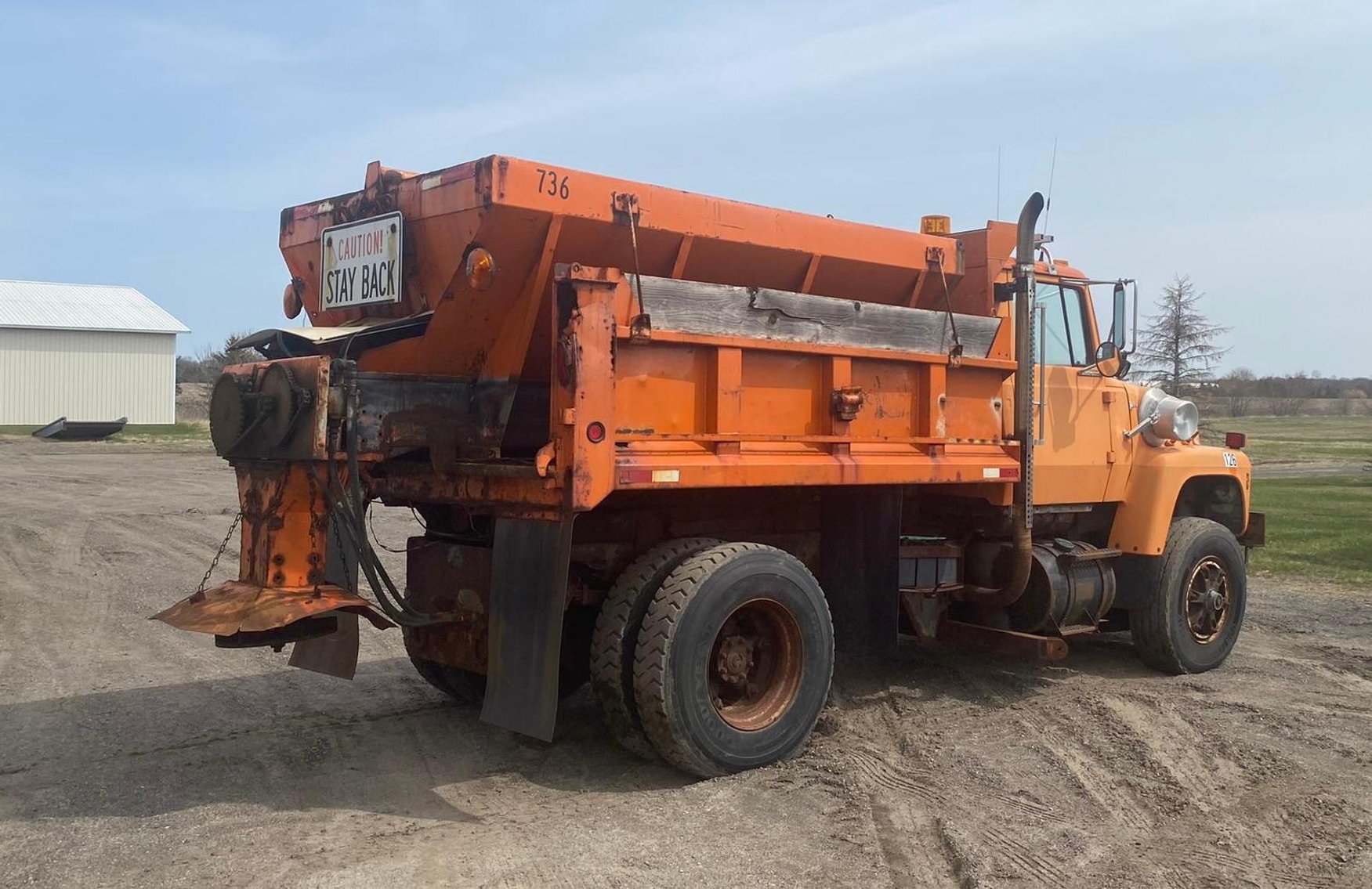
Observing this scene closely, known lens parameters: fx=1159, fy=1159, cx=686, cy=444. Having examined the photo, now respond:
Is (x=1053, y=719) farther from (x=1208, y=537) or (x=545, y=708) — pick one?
(x=545, y=708)

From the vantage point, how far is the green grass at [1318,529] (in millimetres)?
12742

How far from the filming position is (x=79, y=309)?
140 ft

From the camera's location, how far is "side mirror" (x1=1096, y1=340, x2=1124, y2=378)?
7402 millimetres

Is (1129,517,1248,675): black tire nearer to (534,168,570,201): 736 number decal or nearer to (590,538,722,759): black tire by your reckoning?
(590,538,722,759): black tire

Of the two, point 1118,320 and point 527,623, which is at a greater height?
point 1118,320

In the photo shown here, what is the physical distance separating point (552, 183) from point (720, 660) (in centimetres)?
234

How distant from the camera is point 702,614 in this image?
5176 millimetres

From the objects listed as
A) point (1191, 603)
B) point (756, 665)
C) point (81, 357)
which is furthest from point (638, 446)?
point (81, 357)

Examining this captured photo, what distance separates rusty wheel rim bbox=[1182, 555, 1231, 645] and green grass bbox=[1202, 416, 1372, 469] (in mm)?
20014

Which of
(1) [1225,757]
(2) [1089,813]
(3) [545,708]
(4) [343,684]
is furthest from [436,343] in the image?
(1) [1225,757]

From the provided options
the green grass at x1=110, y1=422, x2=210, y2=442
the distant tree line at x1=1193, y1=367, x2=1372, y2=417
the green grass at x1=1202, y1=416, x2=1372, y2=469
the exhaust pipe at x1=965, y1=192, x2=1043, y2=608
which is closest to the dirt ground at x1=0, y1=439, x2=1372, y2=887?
the exhaust pipe at x1=965, y1=192, x2=1043, y2=608

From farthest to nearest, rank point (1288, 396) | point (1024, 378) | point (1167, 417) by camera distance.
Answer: point (1288, 396) < point (1167, 417) < point (1024, 378)

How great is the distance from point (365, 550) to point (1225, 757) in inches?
169

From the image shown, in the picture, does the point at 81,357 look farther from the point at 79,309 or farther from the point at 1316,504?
the point at 1316,504
